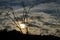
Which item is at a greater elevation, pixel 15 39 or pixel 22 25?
pixel 22 25

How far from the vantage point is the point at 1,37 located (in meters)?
30.5

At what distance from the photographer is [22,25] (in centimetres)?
2911

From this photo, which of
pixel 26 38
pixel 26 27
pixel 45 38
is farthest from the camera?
pixel 45 38

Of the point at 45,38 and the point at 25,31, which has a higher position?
the point at 25,31

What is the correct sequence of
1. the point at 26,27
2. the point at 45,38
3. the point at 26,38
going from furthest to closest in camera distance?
Answer: the point at 45,38, the point at 26,38, the point at 26,27

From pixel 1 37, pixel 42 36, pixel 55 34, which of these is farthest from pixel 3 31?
pixel 55 34

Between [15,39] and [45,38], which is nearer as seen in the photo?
[15,39]

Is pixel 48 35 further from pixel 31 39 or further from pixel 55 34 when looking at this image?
pixel 31 39

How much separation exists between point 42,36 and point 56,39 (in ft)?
10.8

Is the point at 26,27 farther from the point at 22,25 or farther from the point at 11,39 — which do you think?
the point at 11,39

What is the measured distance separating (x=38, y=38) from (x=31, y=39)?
2.18 meters

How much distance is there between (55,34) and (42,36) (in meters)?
3.50

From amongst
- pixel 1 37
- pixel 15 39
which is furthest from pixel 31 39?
pixel 1 37

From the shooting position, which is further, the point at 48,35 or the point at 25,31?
the point at 48,35
